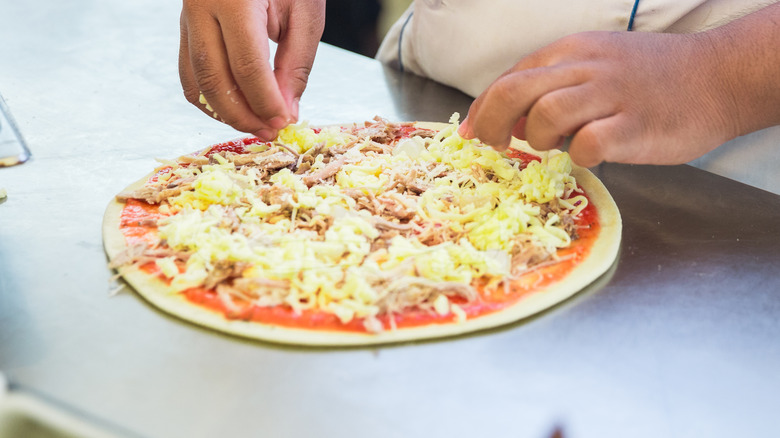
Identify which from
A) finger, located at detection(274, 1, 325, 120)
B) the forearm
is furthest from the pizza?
the forearm

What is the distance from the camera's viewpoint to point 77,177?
1560 millimetres

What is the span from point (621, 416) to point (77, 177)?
1.29 m

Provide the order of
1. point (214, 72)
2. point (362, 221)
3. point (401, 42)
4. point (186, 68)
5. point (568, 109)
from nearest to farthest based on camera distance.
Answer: point (568, 109) < point (362, 221) < point (214, 72) < point (186, 68) < point (401, 42)

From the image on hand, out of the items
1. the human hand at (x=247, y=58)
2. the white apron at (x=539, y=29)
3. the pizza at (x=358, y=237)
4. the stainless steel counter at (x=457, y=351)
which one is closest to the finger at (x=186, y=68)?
the human hand at (x=247, y=58)

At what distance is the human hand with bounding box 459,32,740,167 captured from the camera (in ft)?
3.75

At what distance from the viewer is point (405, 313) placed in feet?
3.54

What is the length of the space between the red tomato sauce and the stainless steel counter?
0.04 metres

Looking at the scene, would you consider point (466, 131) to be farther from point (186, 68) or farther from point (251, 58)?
point (186, 68)

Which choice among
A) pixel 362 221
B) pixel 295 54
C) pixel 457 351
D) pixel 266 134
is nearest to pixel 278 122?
pixel 266 134

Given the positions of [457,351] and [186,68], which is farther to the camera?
[186,68]

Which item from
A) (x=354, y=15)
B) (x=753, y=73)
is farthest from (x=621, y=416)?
(x=354, y=15)

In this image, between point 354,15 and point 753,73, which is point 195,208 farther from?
point 354,15

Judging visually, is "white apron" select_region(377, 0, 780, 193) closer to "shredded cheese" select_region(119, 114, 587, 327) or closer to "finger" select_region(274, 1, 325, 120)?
"shredded cheese" select_region(119, 114, 587, 327)

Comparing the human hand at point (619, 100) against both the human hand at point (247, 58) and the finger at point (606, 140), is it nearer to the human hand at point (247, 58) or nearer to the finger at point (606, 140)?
the finger at point (606, 140)
